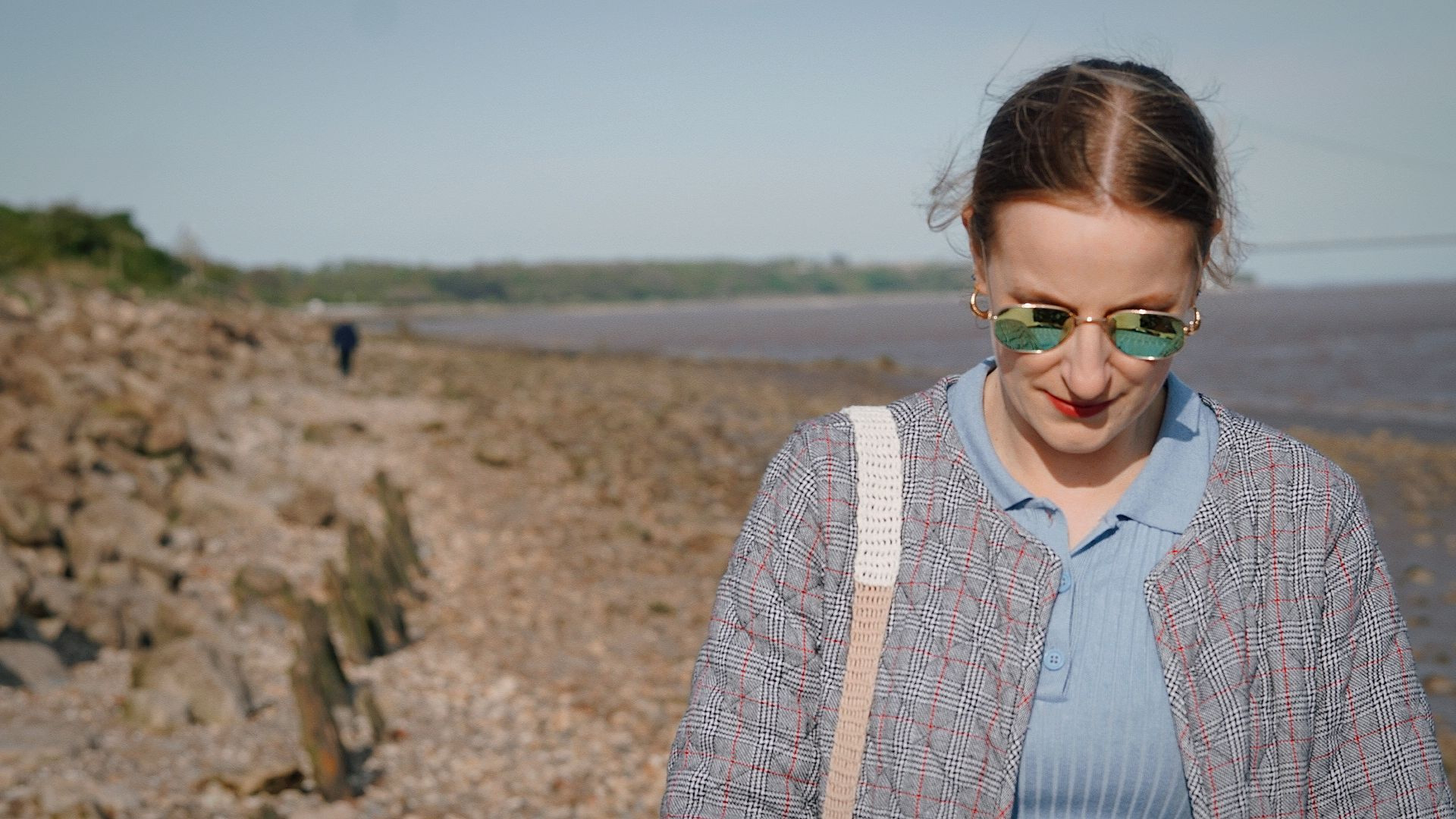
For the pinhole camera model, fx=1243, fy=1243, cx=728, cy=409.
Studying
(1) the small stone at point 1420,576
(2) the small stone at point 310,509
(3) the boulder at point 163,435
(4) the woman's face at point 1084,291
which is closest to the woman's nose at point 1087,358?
(4) the woman's face at point 1084,291

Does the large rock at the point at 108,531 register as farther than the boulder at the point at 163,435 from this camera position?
No

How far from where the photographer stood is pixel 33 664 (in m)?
5.69

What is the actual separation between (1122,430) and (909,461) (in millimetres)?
300

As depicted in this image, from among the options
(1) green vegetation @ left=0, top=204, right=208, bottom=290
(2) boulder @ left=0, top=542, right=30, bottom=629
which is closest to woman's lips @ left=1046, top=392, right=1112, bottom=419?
(2) boulder @ left=0, top=542, right=30, bottom=629

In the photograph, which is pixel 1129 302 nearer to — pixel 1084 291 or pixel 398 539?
pixel 1084 291

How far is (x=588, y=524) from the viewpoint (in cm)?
1049

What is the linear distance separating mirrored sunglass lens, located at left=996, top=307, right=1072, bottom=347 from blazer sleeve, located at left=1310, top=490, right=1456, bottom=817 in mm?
469

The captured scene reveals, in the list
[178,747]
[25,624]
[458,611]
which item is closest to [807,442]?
[178,747]

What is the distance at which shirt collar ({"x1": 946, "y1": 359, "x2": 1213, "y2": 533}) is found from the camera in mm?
1679

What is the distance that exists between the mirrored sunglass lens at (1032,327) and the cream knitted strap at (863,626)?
0.85 feet

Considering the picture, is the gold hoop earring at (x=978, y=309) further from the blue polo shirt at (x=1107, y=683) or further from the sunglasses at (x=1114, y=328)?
the blue polo shirt at (x=1107, y=683)

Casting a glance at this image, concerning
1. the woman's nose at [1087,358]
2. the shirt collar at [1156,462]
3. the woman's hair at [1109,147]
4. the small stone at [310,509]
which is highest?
the woman's hair at [1109,147]

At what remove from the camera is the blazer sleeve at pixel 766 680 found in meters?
1.64

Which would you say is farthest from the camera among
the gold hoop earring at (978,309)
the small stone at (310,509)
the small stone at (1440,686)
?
the small stone at (310,509)
